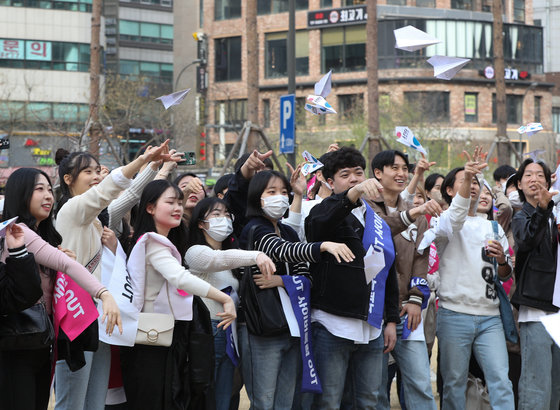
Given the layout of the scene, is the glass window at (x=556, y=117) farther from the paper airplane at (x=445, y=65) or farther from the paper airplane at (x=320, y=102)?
the paper airplane at (x=445, y=65)

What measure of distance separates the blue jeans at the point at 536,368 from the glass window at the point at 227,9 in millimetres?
52963

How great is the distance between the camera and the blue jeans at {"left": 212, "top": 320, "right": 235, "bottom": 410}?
5.89 meters

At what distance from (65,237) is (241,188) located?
5.26 ft

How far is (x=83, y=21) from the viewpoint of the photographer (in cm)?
4638

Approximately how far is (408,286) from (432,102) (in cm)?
4558

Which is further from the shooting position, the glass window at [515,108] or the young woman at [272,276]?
the glass window at [515,108]

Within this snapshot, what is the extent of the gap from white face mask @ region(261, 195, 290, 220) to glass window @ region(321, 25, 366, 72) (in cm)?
4784

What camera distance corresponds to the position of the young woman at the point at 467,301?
6234mm

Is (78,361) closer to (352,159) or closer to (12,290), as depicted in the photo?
(12,290)

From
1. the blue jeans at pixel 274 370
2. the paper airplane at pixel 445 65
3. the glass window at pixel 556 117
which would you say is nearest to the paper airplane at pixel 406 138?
the paper airplane at pixel 445 65

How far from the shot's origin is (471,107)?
5297 cm

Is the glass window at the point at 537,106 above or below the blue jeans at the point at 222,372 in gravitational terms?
above

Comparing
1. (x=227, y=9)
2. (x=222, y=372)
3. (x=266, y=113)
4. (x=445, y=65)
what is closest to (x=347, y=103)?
(x=266, y=113)

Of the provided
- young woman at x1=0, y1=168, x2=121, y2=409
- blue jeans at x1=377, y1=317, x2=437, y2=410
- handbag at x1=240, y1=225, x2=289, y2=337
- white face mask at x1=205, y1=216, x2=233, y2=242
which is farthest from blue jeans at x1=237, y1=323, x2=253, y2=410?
young woman at x1=0, y1=168, x2=121, y2=409
